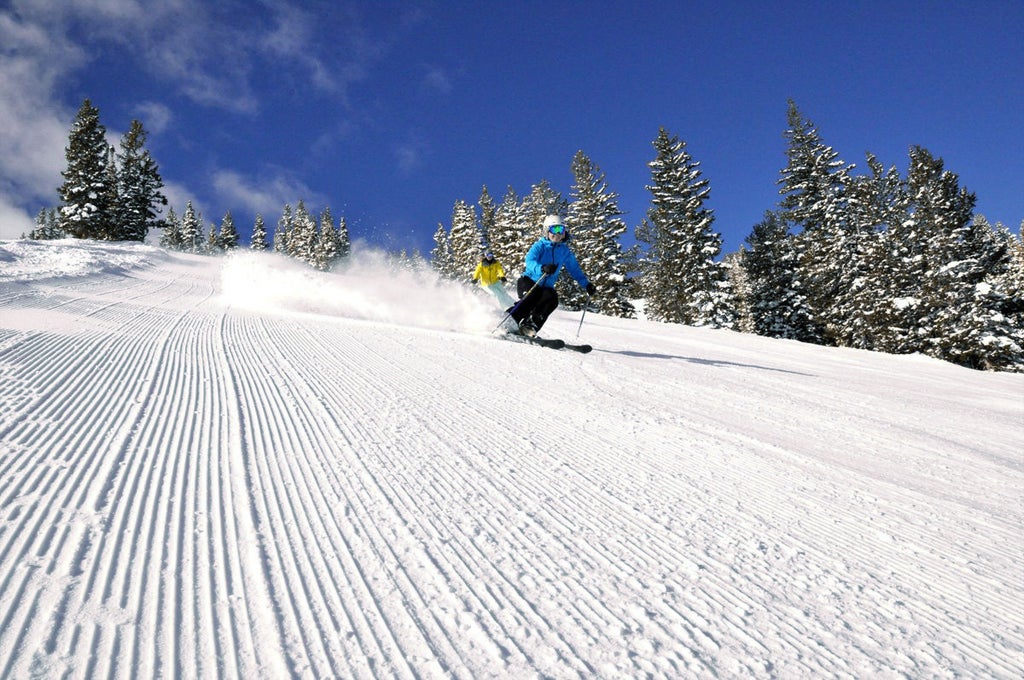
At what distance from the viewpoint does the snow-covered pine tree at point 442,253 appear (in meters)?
58.7

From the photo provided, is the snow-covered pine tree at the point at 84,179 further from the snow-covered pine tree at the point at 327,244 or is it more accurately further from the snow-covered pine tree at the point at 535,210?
the snow-covered pine tree at the point at 535,210

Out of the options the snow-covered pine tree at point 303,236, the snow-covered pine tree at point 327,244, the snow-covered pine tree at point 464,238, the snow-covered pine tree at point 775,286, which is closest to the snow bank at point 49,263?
the snow-covered pine tree at point 464,238

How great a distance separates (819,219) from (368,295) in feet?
104

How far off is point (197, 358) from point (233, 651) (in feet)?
14.2

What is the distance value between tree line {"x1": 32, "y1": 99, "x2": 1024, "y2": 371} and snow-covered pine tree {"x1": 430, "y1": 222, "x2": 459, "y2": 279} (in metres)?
14.1

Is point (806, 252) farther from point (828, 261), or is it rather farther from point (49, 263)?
point (49, 263)

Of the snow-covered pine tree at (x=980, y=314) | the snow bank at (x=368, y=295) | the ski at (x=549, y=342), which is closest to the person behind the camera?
the ski at (x=549, y=342)

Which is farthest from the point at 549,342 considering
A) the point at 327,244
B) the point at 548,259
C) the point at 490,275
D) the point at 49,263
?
the point at 327,244

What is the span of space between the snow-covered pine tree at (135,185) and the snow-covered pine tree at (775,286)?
54.4 m

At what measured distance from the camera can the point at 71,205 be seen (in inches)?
1623

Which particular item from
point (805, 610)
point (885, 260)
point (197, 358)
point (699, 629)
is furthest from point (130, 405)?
point (885, 260)

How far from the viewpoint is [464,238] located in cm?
5191

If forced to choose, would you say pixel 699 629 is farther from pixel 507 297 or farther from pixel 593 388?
pixel 507 297

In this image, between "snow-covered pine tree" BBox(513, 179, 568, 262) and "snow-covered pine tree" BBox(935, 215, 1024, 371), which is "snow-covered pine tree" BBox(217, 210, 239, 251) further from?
"snow-covered pine tree" BBox(935, 215, 1024, 371)
